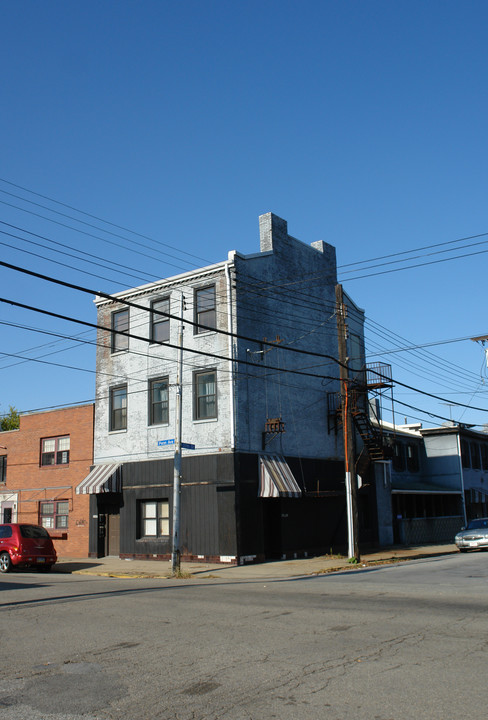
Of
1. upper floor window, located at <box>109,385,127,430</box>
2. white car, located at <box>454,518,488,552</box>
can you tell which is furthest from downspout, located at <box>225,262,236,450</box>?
white car, located at <box>454,518,488,552</box>

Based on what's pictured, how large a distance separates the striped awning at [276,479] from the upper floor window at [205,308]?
5.72 meters

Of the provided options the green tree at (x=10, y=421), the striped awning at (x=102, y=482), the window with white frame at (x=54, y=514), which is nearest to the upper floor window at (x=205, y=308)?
the striped awning at (x=102, y=482)

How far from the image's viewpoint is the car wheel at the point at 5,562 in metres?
23.0

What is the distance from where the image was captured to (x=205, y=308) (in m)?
26.7

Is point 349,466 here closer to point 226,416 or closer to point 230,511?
point 230,511

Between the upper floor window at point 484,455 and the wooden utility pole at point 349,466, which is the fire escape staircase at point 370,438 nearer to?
the wooden utility pole at point 349,466

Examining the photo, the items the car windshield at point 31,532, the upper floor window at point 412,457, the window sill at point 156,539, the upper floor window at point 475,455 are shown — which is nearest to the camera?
the car windshield at point 31,532

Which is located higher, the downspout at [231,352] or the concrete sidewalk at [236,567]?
the downspout at [231,352]

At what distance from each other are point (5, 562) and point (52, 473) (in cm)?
841

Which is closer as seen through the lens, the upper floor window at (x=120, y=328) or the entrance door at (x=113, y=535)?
the entrance door at (x=113, y=535)

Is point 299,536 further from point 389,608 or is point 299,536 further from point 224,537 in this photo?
point 389,608

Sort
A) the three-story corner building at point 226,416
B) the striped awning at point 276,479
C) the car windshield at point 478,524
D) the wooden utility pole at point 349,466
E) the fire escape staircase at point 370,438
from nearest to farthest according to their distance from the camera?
the wooden utility pole at point 349,466, the striped awning at point 276,479, the three-story corner building at point 226,416, the car windshield at point 478,524, the fire escape staircase at point 370,438

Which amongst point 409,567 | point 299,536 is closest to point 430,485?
point 299,536

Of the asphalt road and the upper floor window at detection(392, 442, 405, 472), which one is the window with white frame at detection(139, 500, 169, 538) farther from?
the upper floor window at detection(392, 442, 405, 472)
